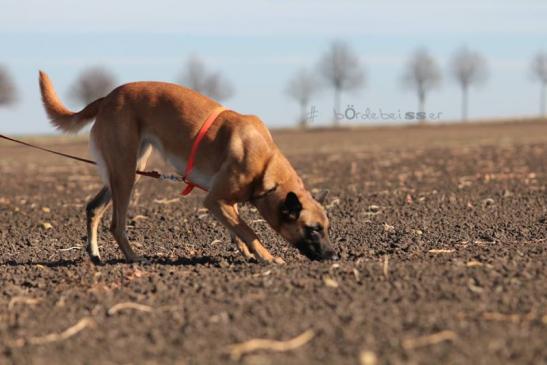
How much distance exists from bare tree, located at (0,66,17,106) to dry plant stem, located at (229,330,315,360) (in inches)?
3804

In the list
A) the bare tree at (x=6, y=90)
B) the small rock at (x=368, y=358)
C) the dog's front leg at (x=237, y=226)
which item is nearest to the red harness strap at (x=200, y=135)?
the dog's front leg at (x=237, y=226)

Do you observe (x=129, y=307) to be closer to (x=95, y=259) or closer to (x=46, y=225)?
(x=95, y=259)

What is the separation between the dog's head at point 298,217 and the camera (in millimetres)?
8383

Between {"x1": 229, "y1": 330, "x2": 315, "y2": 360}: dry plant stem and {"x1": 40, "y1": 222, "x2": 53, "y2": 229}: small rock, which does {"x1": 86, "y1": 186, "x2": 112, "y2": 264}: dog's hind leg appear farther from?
{"x1": 229, "y1": 330, "x2": 315, "y2": 360}: dry plant stem

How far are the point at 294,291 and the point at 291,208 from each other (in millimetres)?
1844

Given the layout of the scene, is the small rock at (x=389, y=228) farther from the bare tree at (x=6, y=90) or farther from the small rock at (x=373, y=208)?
the bare tree at (x=6, y=90)

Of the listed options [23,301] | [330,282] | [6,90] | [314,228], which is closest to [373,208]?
[314,228]

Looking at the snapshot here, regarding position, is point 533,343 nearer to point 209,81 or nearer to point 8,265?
point 8,265

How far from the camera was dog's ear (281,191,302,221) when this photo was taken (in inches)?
324

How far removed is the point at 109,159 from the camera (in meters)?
9.07

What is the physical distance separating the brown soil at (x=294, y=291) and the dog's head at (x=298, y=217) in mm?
241

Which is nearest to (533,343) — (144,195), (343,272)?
(343,272)

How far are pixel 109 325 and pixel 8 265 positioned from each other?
353 cm

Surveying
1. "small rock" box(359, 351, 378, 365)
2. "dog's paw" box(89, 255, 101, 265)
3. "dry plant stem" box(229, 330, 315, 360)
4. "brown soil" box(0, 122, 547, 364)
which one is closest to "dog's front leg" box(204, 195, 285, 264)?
"brown soil" box(0, 122, 547, 364)
